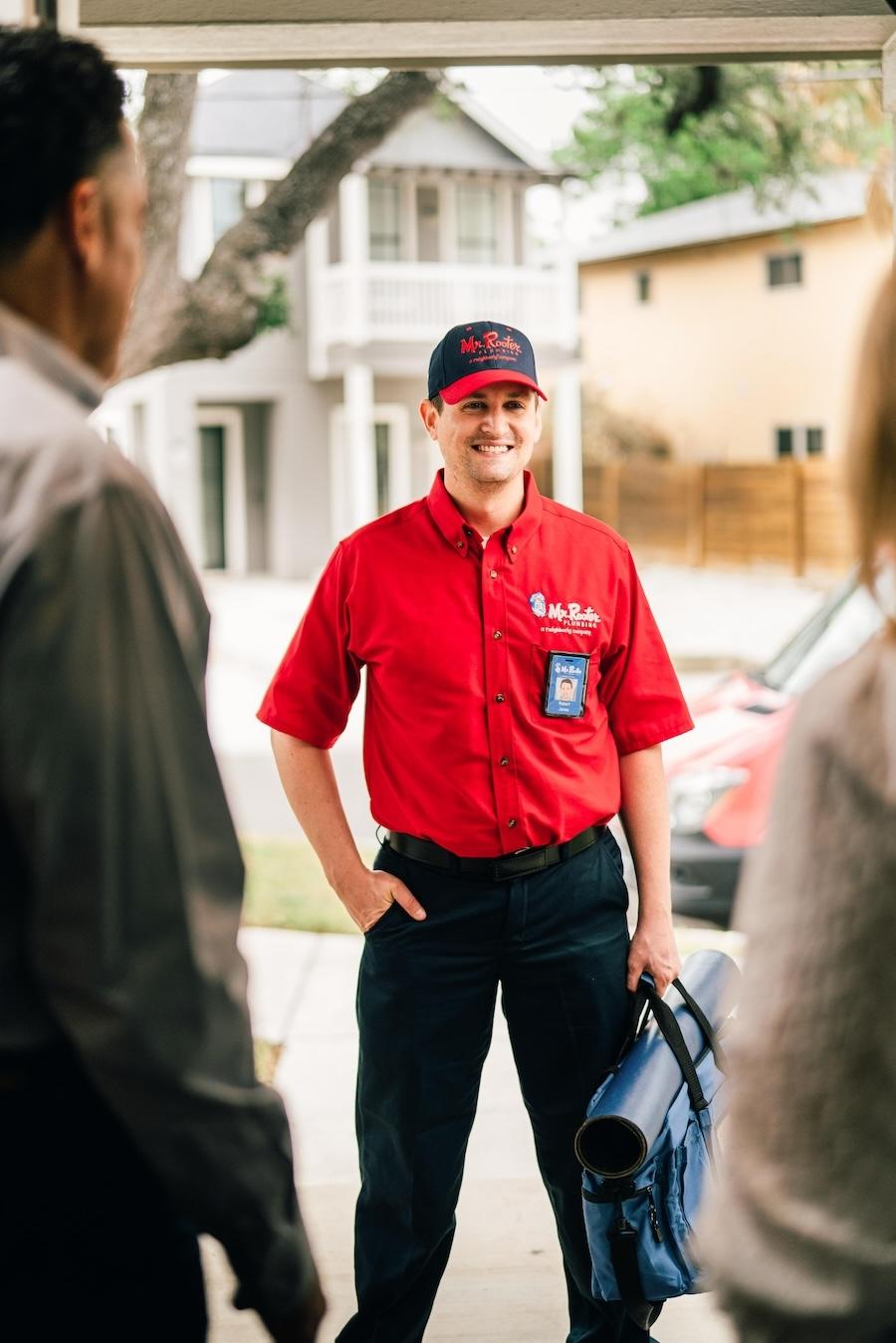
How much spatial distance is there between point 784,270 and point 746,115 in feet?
73.3

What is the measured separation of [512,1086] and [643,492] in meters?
23.3

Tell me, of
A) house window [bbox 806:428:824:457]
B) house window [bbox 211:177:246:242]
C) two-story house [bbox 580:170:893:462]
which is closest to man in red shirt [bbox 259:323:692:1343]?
house window [bbox 211:177:246:242]

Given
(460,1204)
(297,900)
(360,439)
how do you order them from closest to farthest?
(460,1204), (297,900), (360,439)

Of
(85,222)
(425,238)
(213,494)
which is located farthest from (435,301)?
(85,222)

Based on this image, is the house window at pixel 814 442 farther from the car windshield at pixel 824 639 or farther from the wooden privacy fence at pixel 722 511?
the car windshield at pixel 824 639

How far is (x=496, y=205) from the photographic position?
26156 millimetres

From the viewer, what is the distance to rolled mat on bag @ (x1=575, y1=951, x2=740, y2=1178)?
102 inches

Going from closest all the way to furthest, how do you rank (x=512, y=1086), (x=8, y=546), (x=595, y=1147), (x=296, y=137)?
(x=8, y=546)
(x=595, y=1147)
(x=512, y=1086)
(x=296, y=137)

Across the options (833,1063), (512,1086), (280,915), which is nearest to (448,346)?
(833,1063)

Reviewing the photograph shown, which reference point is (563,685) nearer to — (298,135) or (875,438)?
(875,438)

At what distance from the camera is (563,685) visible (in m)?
2.85

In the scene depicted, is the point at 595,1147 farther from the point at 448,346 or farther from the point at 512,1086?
the point at 512,1086

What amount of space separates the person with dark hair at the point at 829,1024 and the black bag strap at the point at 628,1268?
155 cm

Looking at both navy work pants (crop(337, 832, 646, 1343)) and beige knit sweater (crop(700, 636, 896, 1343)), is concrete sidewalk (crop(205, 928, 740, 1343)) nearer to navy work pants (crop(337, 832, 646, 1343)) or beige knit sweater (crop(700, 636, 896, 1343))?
navy work pants (crop(337, 832, 646, 1343))
